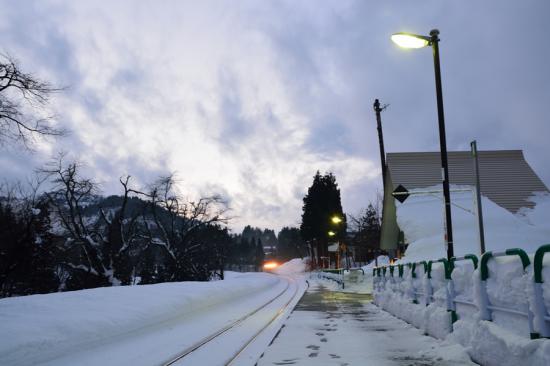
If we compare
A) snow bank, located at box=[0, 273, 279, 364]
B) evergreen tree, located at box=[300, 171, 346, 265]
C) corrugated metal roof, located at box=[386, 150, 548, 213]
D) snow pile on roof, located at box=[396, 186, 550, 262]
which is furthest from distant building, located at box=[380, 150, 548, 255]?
evergreen tree, located at box=[300, 171, 346, 265]

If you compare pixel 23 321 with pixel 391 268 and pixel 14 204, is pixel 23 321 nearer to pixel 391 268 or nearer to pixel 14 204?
pixel 391 268

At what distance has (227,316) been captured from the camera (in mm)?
15641

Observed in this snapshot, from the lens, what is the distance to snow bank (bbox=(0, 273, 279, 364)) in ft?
26.2

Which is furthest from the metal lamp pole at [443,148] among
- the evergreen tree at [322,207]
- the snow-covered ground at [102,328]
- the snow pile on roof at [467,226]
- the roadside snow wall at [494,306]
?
the evergreen tree at [322,207]

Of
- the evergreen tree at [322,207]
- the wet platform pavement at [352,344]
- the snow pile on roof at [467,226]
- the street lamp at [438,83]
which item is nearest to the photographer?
the wet platform pavement at [352,344]

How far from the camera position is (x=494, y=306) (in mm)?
6430

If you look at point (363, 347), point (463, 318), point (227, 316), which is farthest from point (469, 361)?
point (227, 316)

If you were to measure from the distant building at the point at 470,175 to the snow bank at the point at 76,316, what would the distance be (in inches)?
792

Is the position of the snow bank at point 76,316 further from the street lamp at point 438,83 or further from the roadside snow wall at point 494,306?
the street lamp at point 438,83

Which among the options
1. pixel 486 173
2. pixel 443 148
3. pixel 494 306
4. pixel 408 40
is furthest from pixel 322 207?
pixel 494 306

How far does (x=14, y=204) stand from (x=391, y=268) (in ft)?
135

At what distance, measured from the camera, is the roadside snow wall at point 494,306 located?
5.22m

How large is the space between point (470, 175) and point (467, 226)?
20.1 ft

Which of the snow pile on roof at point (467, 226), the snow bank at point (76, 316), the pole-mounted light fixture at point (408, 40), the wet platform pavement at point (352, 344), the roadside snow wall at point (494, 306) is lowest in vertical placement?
the wet platform pavement at point (352, 344)
